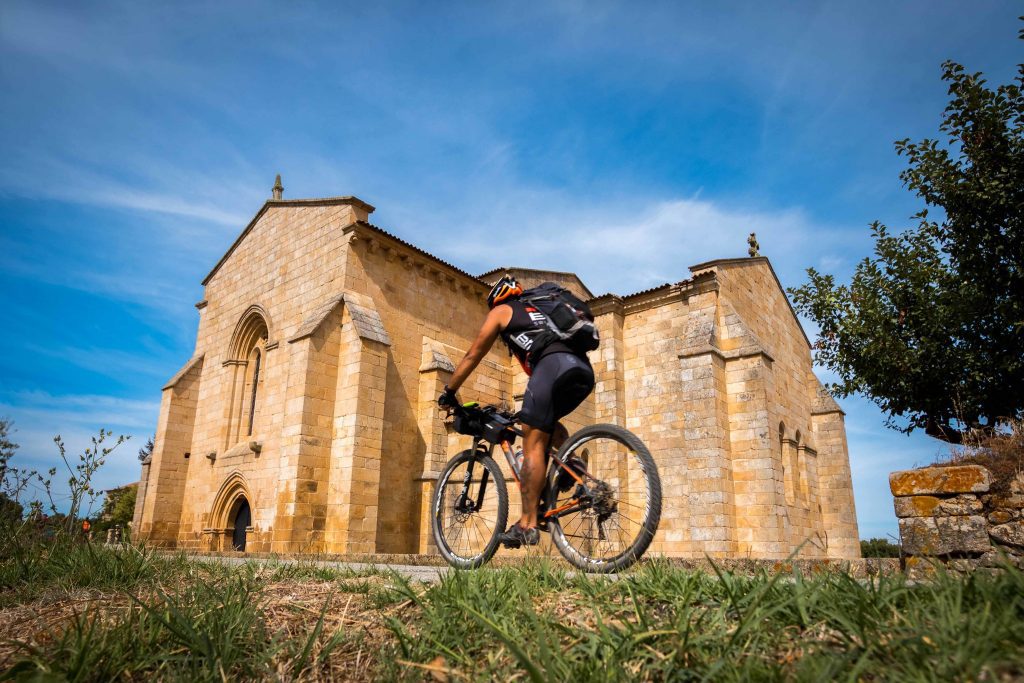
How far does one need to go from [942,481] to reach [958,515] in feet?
1.10

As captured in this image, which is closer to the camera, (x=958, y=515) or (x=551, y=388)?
(x=551, y=388)

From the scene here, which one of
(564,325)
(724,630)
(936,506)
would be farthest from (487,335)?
(936,506)

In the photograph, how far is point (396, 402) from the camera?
15.3 metres

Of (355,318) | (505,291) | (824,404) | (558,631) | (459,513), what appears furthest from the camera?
(824,404)

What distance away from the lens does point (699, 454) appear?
15539 mm

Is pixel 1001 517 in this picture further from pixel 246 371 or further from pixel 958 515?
pixel 246 371

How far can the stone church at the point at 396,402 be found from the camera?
545 inches

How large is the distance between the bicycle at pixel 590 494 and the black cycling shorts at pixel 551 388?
24cm

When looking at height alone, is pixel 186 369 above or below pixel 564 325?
above

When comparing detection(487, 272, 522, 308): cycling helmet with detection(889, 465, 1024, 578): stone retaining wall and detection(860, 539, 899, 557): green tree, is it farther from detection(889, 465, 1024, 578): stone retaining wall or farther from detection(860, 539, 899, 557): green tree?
detection(860, 539, 899, 557): green tree

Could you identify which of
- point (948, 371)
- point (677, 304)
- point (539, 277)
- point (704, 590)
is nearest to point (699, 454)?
point (677, 304)

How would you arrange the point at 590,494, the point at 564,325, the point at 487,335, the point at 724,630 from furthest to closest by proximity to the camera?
the point at 487,335, the point at 564,325, the point at 590,494, the point at 724,630

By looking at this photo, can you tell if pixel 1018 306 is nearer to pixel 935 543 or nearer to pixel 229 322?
pixel 935 543

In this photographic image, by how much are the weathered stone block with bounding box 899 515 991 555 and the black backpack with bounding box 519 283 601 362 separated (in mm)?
4174
